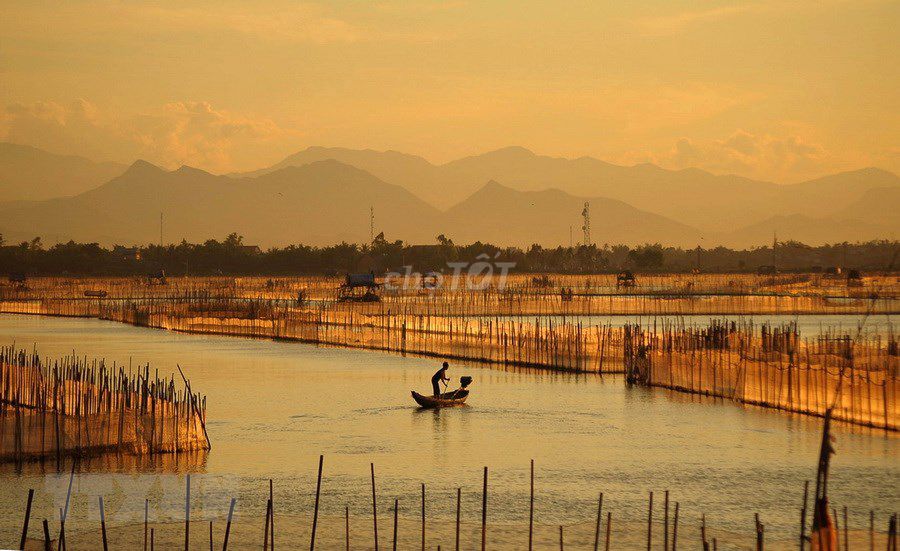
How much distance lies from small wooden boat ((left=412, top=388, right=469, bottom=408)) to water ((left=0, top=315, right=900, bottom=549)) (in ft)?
0.94

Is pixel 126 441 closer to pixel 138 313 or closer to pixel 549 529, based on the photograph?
pixel 549 529

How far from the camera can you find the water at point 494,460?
1911 cm

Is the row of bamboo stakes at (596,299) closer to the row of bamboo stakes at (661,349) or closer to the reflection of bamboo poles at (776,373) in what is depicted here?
the row of bamboo stakes at (661,349)

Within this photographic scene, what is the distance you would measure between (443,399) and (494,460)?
24.3 ft

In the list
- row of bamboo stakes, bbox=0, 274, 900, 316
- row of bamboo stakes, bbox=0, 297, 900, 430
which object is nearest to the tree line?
row of bamboo stakes, bbox=0, 274, 900, 316

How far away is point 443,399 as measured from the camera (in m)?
31.7

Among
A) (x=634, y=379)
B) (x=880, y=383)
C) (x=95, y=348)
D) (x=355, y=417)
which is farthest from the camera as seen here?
(x=95, y=348)

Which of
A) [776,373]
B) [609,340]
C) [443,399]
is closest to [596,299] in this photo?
[609,340]

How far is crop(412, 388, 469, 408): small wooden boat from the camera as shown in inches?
1244

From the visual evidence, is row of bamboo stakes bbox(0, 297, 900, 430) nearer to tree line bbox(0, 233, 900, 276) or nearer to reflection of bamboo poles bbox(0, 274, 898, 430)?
reflection of bamboo poles bbox(0, 274, 898, 430)

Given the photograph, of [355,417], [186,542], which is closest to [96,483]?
[186,542]

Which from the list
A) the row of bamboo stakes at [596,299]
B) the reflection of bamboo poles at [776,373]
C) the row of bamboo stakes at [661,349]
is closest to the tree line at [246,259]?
the row of bamboo stakes at [596,299]

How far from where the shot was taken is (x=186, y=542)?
611 inches

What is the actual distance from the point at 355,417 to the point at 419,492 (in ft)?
32.6
